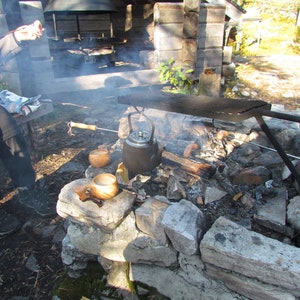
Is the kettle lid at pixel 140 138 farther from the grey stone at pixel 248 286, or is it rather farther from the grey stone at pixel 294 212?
the grey stone at pixel 294 212

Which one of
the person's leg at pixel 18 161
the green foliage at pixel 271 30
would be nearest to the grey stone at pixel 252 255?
the person's leg at pixel 18 161

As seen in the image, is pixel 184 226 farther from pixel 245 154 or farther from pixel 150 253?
pixel 245 154

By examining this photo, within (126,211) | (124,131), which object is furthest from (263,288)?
(124,131)

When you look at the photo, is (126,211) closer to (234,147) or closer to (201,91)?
(234,147)

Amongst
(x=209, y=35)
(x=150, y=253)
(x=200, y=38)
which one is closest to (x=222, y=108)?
(x=150, y=253)

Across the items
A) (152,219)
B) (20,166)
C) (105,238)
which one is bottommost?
(105,238)

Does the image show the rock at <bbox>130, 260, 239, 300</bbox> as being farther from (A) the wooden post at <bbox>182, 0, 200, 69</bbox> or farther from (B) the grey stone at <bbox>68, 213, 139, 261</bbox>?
(A) the wooden post at <bbox>182, 0, 200, 69</bbox>

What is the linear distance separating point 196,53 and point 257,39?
900cm

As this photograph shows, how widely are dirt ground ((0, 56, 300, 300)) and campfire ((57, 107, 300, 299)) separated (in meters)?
0.31

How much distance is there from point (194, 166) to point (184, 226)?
0.89 metres

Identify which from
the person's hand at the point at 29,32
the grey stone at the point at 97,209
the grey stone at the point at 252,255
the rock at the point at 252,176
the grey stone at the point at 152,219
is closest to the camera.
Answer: the grey stone at the point at 252,255

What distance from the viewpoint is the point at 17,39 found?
3.41m

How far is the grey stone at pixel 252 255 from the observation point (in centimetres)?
159

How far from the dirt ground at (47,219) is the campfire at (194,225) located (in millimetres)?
309
